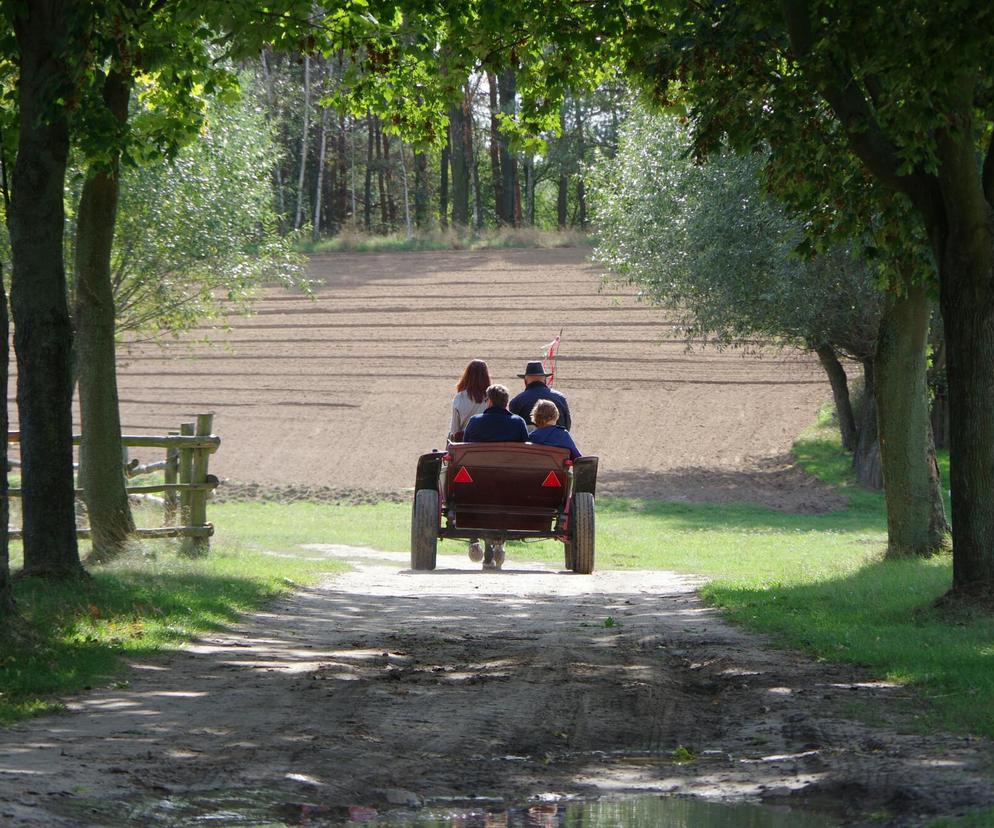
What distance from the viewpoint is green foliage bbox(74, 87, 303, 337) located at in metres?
28.0

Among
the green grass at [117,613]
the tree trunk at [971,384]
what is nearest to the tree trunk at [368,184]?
the green grass at [117,613]

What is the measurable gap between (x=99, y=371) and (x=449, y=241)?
45.0 meters

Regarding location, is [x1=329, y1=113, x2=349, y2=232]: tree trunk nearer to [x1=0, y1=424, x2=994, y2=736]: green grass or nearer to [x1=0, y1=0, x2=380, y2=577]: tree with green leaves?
[x1=0, y1=424, x2=994, y2=736]: green grass

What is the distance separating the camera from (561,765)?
6.18 metres

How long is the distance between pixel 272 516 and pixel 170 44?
15440 mm

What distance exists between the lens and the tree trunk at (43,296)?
10.5 metres

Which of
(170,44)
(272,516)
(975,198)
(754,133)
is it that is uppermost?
(170,44)

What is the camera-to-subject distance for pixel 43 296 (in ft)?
36.4

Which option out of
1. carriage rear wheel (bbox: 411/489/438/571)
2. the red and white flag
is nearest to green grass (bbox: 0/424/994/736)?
carriage rear wheel (bbox: 411/489/438/571)

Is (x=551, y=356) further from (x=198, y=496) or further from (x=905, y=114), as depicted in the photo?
(x=905, y=114)

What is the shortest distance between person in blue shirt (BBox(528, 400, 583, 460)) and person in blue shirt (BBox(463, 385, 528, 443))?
0.16 meters

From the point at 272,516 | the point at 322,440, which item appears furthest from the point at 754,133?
the point at 322,440

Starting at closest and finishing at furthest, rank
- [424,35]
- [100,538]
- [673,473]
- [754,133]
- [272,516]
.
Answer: [754,133] < [424,35] < [100,538] < [272,516] < [673,473]

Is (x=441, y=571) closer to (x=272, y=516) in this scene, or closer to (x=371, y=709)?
(x=371, y=709)
